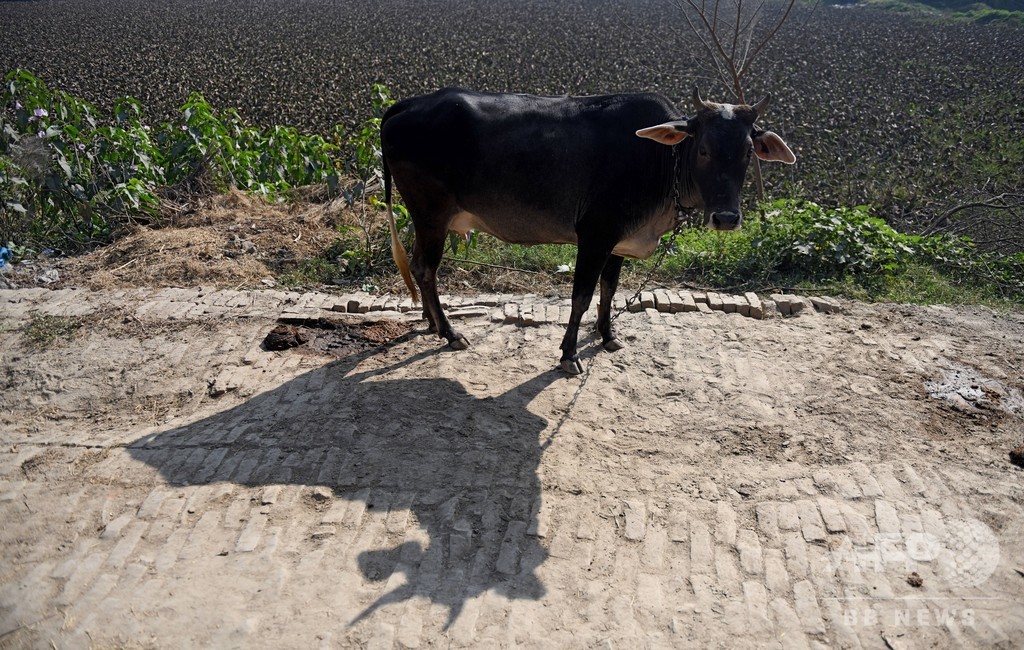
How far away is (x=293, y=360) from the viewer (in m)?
5.89

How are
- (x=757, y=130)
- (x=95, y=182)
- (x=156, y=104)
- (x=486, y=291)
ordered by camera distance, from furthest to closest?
1. (x=156, y=104)
2. (x=95, y=182)
3. (x=486, y=291)
4. (x=757, y=130)

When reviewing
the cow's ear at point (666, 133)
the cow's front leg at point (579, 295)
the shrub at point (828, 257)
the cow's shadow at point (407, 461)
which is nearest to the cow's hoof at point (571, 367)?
the cow's front leg at point (579, 295)

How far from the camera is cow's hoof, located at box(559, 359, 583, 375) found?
5641mm

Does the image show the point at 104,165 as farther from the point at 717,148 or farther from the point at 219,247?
the point at 717,148

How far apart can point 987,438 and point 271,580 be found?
13.7 feet

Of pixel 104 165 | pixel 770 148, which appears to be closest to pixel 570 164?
pixel 770 148

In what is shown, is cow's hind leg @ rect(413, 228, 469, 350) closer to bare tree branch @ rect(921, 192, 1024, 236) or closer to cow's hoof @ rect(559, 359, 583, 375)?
cow's hoof @ rect(559, 359, 583, 375)

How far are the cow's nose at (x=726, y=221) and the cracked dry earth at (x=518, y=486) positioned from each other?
3.98 feet

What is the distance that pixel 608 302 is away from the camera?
5922 mm

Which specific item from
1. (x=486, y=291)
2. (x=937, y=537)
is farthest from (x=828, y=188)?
(x=937, y=537)

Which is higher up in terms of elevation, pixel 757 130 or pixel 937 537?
pixel 757 130

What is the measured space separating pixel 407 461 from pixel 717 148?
8.61 feet

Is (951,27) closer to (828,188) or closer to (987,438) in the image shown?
(828,188)

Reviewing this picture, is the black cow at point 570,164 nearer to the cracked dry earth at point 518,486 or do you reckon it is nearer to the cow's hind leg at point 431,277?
the cow's hind leg at point 431,277
